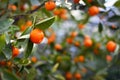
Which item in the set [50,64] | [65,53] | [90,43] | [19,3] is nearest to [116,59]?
[90,43]

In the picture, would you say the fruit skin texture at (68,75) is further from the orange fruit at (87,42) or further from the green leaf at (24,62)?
the green leaf at (24,62)

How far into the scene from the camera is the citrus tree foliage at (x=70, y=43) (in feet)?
5.36

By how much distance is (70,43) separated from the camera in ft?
8.28

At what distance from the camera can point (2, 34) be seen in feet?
4.16

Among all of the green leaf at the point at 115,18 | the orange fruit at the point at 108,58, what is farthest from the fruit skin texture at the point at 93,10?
the orange fruit at the point at 108,58

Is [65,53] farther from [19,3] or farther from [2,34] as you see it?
[2,34]

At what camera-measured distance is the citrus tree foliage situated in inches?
64.3

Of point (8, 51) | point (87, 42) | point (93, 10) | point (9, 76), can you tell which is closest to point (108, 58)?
point (87, 42)

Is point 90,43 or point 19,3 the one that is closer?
point 19,3

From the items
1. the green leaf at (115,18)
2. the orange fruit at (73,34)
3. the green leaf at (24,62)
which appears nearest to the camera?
the green leaf at (24,62)

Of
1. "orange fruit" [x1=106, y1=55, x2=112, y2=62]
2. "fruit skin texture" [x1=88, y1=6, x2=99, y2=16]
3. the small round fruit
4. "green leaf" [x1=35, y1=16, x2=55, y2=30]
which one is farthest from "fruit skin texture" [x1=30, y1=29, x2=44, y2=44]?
"orange fruit" [x1=106, y1=55, x2=112, y2=62]

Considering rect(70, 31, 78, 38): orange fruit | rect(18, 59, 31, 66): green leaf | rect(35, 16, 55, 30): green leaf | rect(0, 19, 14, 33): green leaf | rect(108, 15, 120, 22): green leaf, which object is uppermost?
rect(35, 16, 55, 30): green leaf

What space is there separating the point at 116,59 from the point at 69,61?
0.36 m

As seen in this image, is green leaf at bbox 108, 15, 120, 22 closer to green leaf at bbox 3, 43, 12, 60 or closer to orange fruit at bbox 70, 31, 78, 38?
orange fruit at bbox 70, 31, 78, 38
